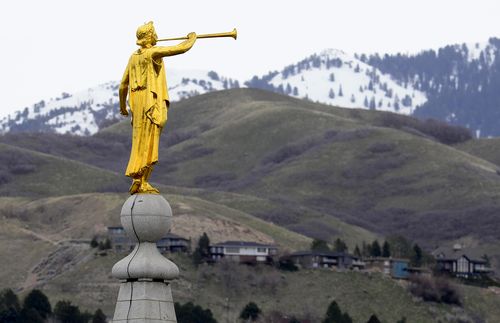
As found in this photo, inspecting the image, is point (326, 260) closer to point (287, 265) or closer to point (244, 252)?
point (287, 265)

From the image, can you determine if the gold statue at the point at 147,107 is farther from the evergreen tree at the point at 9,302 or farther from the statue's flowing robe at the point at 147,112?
the evergreen tree at the point at 9,302

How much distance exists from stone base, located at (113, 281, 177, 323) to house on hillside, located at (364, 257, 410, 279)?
538ft

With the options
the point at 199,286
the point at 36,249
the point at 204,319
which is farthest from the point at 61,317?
the point at 36,249

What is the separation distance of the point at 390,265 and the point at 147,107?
558ft

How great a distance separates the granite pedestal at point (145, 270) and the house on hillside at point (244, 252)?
166 metres

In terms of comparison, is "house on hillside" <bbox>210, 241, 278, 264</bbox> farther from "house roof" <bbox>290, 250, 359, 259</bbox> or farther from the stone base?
the stone base

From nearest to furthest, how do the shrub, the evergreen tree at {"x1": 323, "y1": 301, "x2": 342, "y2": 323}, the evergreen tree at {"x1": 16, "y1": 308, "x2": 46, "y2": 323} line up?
the evergreen tree at {"x1": 16, "y1": 308, "x2": 46, "y2": 323}, the evergreen tree at {"x1": 323, "y1": 301, "x2": 342, "y2": 323}, the shrub

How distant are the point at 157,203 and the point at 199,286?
503 feet

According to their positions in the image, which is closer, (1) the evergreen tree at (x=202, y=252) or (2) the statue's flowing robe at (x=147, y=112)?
(2) the statue's flowing robe at (x=147, y=112)

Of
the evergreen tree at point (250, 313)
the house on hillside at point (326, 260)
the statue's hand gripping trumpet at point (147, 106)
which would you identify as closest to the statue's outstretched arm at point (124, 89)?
the statue's hand gripping trumpet at point (147, 106)

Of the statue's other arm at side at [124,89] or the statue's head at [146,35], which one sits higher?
the statue's head at [146,35]

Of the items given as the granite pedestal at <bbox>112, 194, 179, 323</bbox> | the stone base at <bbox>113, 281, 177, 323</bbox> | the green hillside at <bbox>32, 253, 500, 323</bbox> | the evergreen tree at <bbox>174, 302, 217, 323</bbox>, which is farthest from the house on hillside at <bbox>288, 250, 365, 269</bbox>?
the stone base at <bbox>113, 281, 177, 323</bbox>

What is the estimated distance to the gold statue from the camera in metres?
20.7

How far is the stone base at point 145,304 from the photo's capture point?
20188 millimetres
